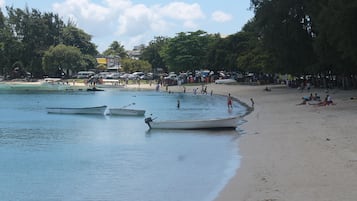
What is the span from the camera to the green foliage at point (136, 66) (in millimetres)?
155125

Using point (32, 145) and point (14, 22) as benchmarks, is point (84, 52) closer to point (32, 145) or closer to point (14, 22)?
point (14, 22)

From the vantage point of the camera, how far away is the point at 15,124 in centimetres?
4628

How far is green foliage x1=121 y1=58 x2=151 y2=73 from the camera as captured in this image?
155 meters

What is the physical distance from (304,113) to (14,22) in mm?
131191

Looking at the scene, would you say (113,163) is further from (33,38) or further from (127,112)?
(33,38)

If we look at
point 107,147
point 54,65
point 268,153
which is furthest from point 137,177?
point 54,65

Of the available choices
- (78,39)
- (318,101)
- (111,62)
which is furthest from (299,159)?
(111,62)

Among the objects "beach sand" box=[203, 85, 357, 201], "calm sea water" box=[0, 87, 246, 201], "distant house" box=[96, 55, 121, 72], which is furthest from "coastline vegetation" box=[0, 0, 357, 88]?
"calm sea water" box=[0, 87, 246, 201]

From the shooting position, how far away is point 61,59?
143750 millimetres

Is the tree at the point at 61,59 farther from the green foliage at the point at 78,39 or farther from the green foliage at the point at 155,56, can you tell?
the green foliage at the point at 155,56

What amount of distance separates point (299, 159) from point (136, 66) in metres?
138

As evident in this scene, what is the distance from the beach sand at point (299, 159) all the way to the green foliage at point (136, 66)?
389ft

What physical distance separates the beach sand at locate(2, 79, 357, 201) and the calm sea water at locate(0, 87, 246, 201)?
40.1 inches

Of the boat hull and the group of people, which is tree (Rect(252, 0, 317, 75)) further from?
the boat hull
